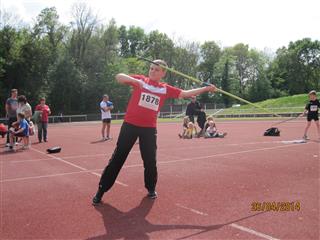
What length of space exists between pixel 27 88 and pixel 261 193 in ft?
162

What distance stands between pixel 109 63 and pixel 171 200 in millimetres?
58434

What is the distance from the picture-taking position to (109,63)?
62.4m

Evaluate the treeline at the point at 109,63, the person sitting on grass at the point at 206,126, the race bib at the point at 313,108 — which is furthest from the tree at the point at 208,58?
the race bib at the point at 313,108

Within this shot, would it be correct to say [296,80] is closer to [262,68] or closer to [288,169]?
[262,68]

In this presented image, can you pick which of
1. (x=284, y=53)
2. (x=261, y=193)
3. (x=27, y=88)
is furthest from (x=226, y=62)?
(x=261, y=193)

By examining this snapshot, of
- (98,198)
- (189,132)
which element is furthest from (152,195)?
(189,132)

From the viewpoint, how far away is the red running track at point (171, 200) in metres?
4.47

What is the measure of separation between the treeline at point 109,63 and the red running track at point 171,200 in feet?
144

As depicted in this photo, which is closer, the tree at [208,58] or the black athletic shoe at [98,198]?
the black athletic shoe at [98,198]

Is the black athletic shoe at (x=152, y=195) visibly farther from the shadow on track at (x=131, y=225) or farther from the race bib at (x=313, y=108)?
the race bib at (x=313, y=108)

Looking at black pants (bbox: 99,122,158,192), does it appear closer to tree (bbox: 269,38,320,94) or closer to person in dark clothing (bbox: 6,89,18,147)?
person in dark clothing (bbox: 6,89,18,147)

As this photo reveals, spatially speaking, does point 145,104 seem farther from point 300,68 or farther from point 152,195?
point 300,68

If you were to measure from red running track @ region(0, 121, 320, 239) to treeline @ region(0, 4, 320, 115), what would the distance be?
144ft

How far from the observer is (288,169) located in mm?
8008
